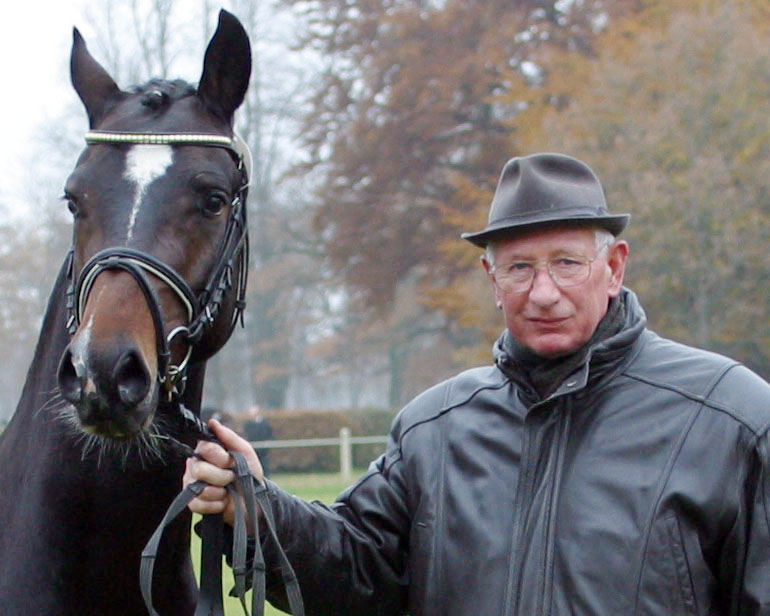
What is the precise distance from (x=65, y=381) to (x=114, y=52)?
29292 mm

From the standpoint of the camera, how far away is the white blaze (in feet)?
9.60

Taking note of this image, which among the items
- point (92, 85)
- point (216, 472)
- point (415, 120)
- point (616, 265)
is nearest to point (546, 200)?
point (616, 265)

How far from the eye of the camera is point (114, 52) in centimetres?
3030

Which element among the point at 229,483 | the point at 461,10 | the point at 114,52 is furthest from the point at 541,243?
the point at 114,52

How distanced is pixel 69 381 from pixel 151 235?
1.48 feet

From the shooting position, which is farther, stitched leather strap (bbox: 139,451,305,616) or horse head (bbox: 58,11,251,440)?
stitched leather strap (bbox: 139,451,305,616)

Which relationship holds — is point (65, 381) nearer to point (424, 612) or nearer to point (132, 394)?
point (132, 394)

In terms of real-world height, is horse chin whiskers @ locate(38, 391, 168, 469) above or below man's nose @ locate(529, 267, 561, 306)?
below

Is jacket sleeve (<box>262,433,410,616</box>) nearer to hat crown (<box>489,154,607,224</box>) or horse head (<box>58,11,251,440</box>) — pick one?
horse head (<box>58,11,251,440</box>)

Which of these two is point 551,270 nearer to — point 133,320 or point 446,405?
point 446,405

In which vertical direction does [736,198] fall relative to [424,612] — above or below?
above

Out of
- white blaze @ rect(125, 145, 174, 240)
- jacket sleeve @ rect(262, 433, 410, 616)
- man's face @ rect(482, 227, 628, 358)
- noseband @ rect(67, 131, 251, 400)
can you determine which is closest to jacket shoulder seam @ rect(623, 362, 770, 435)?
man's face @ rect(482, 227, 628, 358)

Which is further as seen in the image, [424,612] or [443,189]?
[443,189]

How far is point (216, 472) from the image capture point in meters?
2.81
